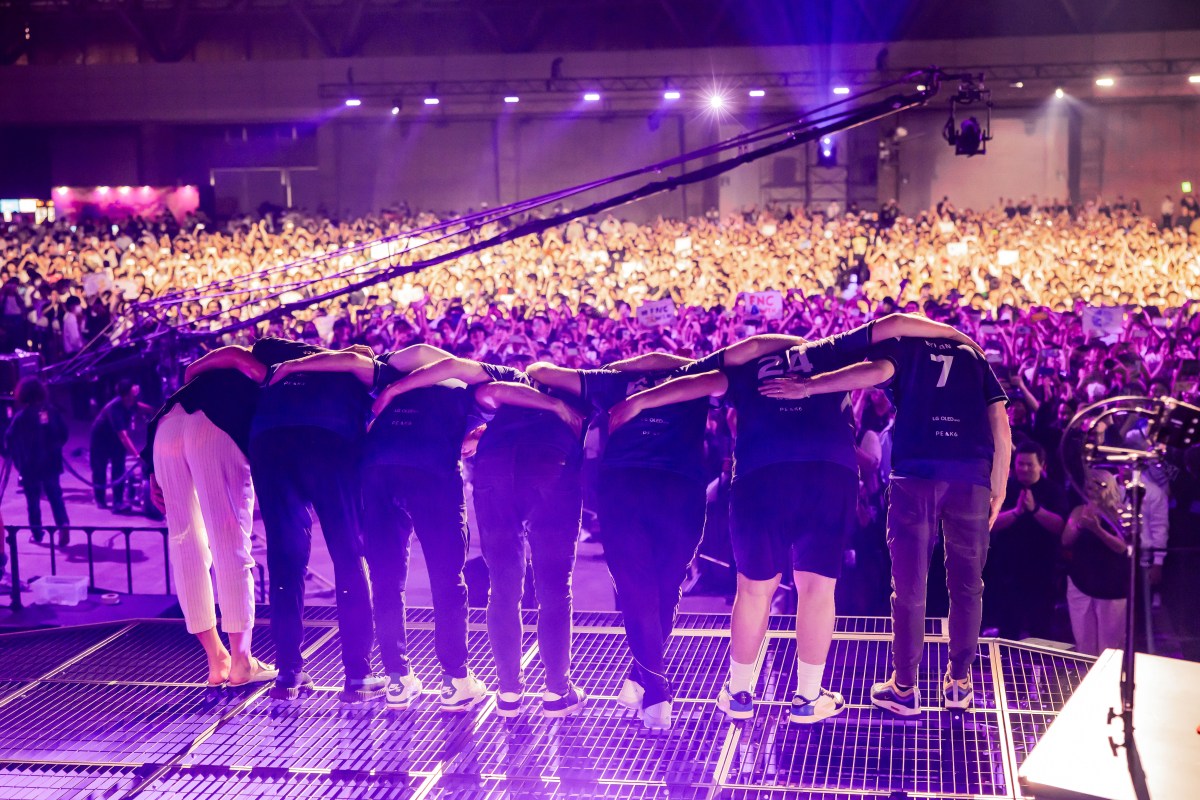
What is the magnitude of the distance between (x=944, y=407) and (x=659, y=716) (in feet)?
5.72

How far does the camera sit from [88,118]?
1346 inches

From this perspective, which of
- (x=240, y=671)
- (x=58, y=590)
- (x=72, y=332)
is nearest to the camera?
(x=240, y=671)

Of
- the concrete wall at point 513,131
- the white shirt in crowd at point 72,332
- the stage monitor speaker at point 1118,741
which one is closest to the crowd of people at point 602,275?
the white shirt in crowd at point 72,332

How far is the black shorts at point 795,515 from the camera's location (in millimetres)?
5055

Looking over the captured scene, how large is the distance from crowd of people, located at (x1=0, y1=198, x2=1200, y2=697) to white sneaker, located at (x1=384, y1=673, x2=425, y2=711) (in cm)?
119

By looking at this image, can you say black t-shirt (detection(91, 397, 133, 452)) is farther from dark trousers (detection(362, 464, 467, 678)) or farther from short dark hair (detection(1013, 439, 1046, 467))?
short dark hair (detection(1013, 439, 1046, 467))

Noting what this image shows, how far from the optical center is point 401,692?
18.1 feet

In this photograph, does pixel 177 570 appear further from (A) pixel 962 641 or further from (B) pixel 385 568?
(A) pixel 962 641

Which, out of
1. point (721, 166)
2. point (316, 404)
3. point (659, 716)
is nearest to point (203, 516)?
point (316, 404)

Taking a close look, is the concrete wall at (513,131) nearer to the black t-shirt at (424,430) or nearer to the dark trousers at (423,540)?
the black t-shirt at (424,430)

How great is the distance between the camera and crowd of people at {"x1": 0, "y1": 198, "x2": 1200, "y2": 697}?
7320 millimetres

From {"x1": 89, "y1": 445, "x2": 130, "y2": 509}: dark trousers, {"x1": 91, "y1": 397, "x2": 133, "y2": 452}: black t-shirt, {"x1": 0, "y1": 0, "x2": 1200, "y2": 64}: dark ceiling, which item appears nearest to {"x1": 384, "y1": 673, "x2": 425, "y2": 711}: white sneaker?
{"x1": 89, "y1": 445, "x2": 130, "y2": 509}: dark trousers

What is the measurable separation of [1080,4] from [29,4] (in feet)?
92.2

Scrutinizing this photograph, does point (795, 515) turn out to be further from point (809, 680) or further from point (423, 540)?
point (423, 540)
